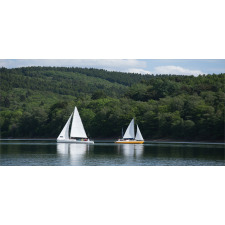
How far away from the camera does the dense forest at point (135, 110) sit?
92.4 m

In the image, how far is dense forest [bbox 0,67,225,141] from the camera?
92.4 metres

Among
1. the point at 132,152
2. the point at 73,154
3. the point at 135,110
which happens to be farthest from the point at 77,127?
the point at 135,110

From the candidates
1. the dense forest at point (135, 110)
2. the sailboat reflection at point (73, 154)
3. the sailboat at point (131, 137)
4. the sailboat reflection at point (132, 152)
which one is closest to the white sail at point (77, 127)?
the sailboat at point (131, 137)

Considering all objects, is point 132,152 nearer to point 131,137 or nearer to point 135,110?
point 131,137

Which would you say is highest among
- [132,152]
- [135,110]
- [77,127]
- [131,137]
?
[135,110]

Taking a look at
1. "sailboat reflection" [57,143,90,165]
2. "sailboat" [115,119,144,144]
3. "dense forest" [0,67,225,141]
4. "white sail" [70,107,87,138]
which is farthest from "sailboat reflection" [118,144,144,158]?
"dense forest" [0,67,225,141]

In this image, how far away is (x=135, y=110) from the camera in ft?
364

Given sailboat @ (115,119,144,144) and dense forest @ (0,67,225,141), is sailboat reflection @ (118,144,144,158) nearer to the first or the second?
sailboat @ (115,119,144,144)

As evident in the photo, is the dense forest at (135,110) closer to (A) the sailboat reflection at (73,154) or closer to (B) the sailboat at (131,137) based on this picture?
(B) the sailboat at (131,137)

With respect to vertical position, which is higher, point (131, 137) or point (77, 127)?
point (77, 127)

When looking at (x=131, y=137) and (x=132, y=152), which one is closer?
(x=132, y=152)

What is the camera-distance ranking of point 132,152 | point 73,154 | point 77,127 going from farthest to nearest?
1. point 77,127
2. point 132,152
3. point 73,154

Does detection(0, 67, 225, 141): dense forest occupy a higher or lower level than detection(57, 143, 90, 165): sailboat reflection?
higher
